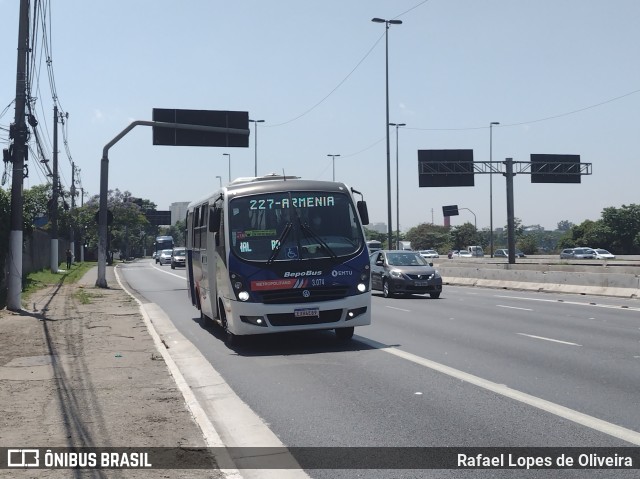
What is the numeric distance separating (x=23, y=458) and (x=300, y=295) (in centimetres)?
654

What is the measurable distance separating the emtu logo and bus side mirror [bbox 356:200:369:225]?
767 centimetres

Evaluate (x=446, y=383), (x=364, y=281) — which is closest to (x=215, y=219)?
(x=364, y=281)

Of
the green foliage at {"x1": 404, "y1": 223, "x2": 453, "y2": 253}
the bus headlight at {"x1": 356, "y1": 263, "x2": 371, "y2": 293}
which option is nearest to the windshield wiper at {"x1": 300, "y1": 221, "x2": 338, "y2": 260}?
the bus headlight at {"x1": 356, "y1": 263, "x2": 371, "y2": 293}

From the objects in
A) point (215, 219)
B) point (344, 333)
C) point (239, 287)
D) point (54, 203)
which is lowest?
point (344, 333)

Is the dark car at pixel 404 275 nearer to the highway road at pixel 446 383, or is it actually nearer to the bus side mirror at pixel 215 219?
the highway road at pixel 446 383

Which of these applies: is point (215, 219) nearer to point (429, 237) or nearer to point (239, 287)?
point (239, 287)

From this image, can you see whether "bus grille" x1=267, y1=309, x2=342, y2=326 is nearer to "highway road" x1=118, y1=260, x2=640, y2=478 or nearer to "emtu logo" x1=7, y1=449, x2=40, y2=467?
"highway road" x1=118, y1=260, x2=640, y2=478

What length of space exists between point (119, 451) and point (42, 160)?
32002mm

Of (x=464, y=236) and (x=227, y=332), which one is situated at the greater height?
(x=464, y=236)

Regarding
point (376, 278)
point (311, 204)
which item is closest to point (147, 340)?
point (311, 204)

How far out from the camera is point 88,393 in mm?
9070

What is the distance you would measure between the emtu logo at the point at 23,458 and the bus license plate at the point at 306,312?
6194 mm

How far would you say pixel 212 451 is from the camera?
6543 mm

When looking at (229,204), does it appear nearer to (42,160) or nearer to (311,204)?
(311,204)
